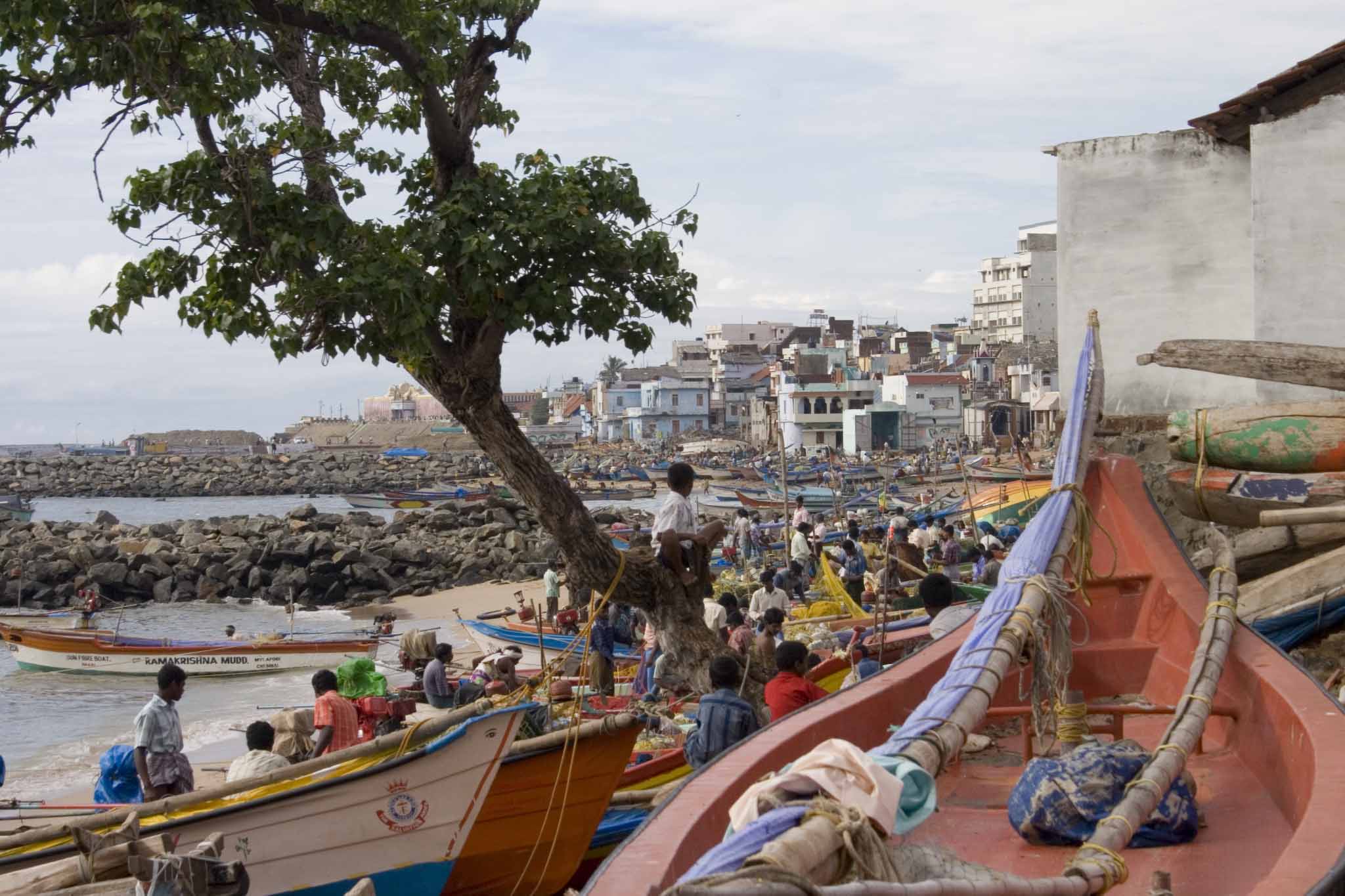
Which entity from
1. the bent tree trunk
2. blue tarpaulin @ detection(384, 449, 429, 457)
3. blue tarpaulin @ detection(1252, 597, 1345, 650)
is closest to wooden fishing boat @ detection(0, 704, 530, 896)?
→ the bent tree trunk

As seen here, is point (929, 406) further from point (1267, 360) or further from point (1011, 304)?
point (1267, 360)

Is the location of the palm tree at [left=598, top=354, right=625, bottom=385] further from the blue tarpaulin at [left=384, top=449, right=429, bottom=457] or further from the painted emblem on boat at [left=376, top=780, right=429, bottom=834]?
the painted emblem on boat at [left=376, top=780, right=429, bottom=834]

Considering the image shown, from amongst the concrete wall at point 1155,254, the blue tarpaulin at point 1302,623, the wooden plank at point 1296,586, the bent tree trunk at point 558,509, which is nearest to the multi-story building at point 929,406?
the concrete wall at point 1155,254

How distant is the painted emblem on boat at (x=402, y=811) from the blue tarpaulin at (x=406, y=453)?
3911 inches

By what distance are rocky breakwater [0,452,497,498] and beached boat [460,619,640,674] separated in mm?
59101

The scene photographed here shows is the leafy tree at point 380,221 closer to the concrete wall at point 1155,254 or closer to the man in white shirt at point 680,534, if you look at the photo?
the man in white shirt at point 680,534

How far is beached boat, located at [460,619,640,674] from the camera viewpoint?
54.3 feet

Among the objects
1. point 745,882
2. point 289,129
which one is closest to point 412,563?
point 289,129

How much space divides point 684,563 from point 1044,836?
5.14 m

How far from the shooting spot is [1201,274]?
1348 centimetres

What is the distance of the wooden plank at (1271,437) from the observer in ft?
24.1

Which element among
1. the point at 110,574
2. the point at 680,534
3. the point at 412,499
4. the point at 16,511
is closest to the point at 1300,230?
the point at 680,534

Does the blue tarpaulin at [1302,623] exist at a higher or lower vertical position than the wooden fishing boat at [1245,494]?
lower

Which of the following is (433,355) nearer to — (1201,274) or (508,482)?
(508,482)
